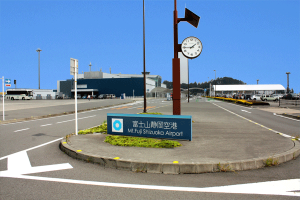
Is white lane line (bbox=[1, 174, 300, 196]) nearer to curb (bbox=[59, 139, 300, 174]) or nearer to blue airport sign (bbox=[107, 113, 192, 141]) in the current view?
curb (bbox=[59, 139, 300, 174])

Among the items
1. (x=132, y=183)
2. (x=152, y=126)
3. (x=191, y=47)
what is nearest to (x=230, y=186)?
(x=132, y=183)

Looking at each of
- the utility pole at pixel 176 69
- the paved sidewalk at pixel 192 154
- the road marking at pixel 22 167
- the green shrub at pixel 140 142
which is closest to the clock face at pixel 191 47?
the utility pole at pixel 176 69

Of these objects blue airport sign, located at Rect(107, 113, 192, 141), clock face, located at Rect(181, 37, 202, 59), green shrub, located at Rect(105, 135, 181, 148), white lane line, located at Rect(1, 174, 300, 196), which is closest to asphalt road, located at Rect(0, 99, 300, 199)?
white lane line, located at Rect(1, 174, 300, 196)

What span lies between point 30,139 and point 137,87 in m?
89.4

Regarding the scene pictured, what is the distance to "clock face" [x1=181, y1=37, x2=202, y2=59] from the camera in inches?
407

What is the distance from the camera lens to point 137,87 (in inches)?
3880

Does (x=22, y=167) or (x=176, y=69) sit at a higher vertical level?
(x=176, y=69)

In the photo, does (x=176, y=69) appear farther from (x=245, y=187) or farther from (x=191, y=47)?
(x=245, y=187)

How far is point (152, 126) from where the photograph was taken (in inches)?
323

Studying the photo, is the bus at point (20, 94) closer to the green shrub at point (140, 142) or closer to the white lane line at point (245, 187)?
the green shrub at point (140, 142)

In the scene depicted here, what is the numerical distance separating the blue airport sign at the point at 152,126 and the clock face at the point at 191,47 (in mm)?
3749

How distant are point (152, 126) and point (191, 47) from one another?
4352mm

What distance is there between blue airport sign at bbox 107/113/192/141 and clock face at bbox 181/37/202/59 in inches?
148

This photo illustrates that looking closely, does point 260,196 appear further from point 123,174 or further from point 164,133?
point 164,133
